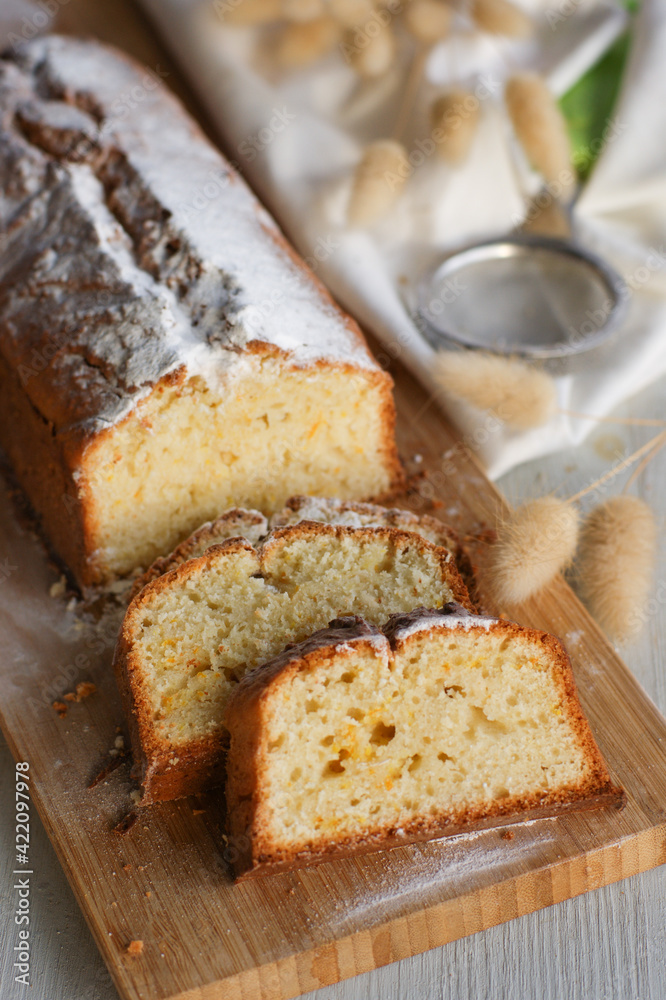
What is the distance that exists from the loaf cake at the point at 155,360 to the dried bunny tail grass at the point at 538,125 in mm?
1248

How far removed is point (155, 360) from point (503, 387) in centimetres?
135

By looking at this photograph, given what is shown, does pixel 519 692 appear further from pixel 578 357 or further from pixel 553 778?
pixel 578 357

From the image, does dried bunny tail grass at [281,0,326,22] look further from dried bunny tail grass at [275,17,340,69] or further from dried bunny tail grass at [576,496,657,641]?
dried bunny tail grass at [576,496,657,641]

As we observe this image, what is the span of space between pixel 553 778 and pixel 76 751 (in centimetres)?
142

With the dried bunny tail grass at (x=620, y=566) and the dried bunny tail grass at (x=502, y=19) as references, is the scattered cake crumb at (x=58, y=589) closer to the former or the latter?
the dried bunny tail grass at (x=620, y=566)

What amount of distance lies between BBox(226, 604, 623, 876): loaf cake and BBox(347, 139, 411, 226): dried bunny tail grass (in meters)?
2.26

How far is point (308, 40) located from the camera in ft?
15.7

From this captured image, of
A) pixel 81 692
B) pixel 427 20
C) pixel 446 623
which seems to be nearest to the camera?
pixel 446 623

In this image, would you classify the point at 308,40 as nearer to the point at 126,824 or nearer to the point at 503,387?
the point at 503,387

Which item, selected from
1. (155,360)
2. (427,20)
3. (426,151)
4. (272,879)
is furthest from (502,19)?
(272,879)

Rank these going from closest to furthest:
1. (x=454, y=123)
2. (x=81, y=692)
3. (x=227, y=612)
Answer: (x=227, y=612)
(x=81, y=692)
(x=454, y=123)

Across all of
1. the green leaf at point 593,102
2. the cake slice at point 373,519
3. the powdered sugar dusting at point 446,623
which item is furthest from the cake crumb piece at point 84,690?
the green leaf at point 593,102

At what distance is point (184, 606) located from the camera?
10.1 ft

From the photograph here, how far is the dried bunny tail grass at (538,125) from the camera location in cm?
444
